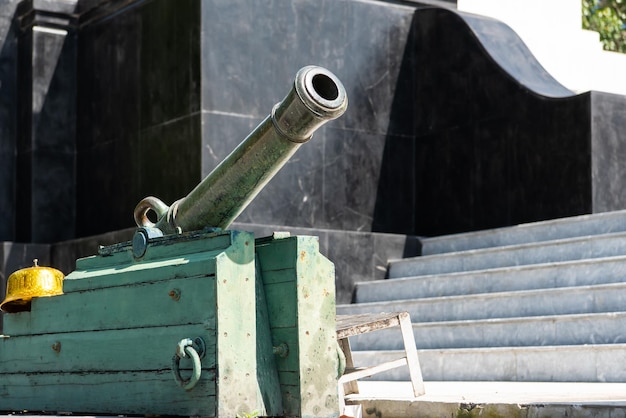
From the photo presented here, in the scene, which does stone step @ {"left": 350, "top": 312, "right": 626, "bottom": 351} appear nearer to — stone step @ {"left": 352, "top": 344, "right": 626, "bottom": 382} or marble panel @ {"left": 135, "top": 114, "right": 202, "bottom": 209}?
stone step @ {"left": 352, "top": 344, "right": 626, "bottom": 382}

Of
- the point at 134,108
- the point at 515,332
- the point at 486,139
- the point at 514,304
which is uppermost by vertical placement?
the point at 134,108

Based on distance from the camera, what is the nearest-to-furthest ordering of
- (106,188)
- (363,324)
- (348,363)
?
(363,324), (348,363), (106,188)

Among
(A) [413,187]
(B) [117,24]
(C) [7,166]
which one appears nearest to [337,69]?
(A) [413,187]

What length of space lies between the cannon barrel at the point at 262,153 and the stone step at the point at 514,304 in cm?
317

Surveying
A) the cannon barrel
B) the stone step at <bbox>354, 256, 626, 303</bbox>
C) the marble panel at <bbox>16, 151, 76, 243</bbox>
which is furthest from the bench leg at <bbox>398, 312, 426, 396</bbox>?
the marble panel at <bbox>16, 151, 76, 243</bbox>

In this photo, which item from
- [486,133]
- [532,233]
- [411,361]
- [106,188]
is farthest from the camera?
[106,188]

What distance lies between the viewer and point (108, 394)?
5867 mm

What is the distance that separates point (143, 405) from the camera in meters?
5.64

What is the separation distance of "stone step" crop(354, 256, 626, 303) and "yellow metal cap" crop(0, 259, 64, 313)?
365 cm

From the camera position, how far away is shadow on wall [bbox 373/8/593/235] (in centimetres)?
1027

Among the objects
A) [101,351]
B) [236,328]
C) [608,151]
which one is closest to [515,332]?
[608,151]

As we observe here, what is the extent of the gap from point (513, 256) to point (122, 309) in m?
4.49

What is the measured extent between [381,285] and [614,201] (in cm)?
192

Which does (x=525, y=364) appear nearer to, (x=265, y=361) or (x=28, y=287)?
(x=265, y=361)
